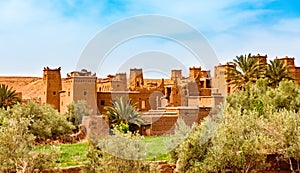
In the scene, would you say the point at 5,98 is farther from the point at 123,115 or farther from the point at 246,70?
the point at 246,70

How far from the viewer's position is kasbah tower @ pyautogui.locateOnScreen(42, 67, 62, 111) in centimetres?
4403

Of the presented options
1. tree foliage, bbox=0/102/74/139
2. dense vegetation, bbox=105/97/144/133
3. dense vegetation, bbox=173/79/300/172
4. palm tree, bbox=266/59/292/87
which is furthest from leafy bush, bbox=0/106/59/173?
palm tree, bbox=266/59/292/87

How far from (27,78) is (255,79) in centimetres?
6359

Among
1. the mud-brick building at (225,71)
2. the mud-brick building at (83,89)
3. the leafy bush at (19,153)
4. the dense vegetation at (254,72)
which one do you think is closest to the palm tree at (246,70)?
the dense vegetation at (254,72)

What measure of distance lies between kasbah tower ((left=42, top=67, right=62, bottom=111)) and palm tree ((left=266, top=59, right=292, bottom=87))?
21160 millimetres

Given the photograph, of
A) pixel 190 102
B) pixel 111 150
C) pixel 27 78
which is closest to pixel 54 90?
pixel 190 102

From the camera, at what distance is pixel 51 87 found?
44.2m

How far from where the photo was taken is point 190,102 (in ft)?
123

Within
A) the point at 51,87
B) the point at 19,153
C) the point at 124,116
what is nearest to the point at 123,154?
the point at 19,153

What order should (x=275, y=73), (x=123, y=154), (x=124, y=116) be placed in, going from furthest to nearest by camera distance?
(x=275, y=73), (x=124, y=116), (x=123, y=154)

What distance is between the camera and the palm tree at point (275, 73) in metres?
32.5

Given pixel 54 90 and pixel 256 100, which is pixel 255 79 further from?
pixel 54 90

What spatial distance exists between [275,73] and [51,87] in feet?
73.2

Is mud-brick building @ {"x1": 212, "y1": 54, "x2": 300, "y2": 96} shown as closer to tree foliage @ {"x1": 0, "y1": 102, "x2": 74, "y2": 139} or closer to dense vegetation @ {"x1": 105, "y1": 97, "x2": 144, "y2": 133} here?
dense vegetation @ {"x1": 105, "y1": 97, "x2": 144, "y2": 133}
